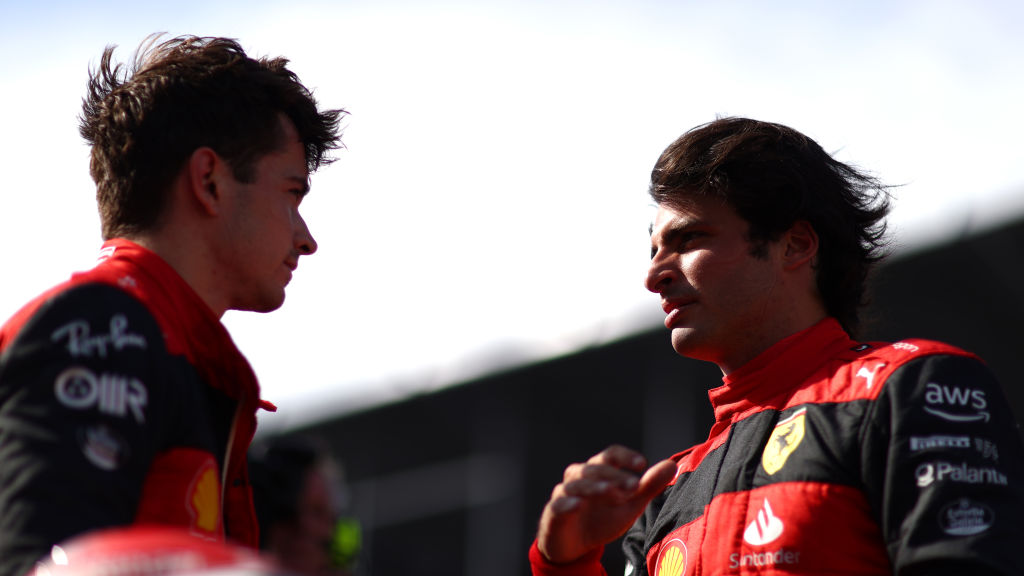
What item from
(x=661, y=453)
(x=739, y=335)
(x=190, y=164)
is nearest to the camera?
(x=190, y=164)

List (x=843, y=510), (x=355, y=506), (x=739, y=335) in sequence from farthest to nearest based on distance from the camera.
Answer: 1. (x=355, y=506)
2. (x=739, y=335)
3. (x=843, y=510)

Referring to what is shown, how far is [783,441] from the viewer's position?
3.56 m

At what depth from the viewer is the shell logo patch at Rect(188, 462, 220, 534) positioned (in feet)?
9.33

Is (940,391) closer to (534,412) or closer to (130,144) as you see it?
(130,144)

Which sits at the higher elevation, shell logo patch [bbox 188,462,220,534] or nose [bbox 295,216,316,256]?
nose [bbox 295,216,316,256]

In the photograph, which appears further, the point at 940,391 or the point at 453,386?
the point at 453,386

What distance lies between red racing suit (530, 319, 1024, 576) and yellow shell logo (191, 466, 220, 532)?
1.16 meters

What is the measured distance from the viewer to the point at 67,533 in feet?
7.95

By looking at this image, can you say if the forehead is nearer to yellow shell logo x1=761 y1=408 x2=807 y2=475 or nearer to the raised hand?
yellow shell logo x1=761 y1=408 x2=807 y2=475

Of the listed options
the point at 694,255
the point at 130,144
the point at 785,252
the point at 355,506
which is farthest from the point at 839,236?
the point at 355,506

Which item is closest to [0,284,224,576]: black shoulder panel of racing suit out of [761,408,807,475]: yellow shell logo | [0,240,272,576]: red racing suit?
[0,240,272,576]: red racing suit

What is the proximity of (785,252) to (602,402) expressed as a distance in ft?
42.5

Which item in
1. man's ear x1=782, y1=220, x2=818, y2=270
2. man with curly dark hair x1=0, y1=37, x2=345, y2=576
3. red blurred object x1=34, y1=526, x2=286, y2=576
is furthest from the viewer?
man's ear x1=782, y1=220, x2=818, y2=270

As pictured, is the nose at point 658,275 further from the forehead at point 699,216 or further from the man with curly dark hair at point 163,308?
the man with curly dark hair at point 163,308
